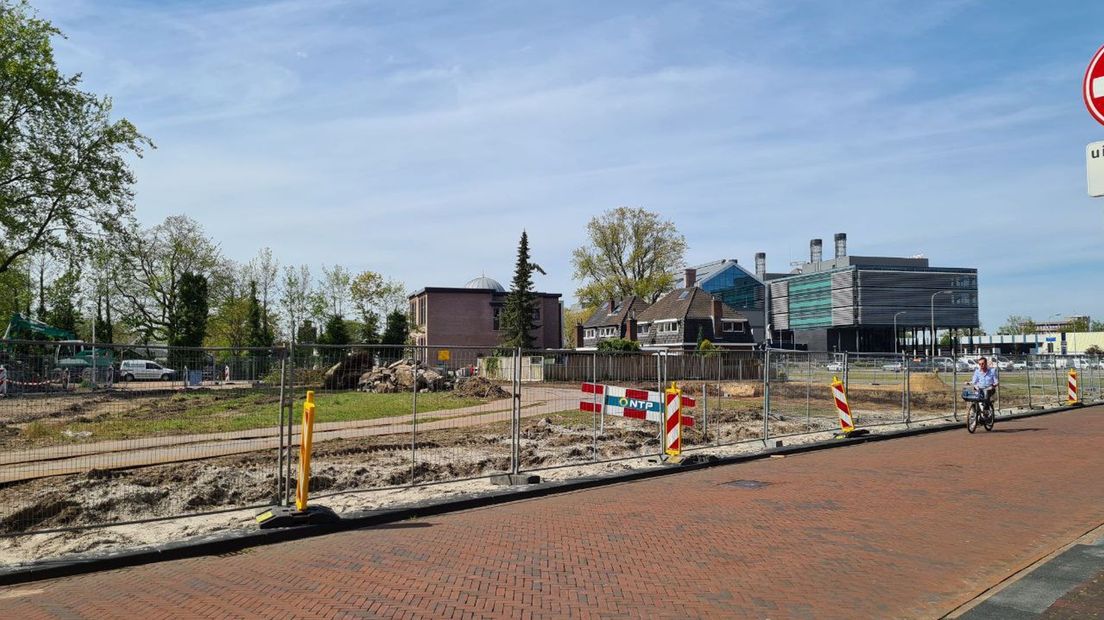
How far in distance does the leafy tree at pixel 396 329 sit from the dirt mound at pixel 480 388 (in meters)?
55.5

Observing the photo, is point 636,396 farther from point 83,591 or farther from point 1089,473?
point 83,591

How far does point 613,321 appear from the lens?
78.2 metres

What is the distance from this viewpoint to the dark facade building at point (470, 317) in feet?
263

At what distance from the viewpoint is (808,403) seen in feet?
62.2

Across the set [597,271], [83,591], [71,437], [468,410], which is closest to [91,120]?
[468,410]

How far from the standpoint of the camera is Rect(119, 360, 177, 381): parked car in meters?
7.75

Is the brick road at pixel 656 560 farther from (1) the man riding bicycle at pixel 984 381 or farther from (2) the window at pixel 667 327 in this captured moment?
(2) the window at pixel 667 327

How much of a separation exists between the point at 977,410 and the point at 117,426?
18.3m

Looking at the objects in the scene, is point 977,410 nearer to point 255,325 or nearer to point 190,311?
point 190,311

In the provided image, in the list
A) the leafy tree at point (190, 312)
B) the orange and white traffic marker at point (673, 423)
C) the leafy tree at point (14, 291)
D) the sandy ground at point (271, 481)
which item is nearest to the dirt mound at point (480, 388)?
the sandy ground at point (271, 481)

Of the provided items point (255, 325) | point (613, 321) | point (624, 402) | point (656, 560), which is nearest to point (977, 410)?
point (624, 402)

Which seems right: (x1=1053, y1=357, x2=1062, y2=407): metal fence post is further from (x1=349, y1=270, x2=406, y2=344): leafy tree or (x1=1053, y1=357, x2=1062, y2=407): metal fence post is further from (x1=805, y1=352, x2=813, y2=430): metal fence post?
(x1=349, y1=270, x2=406, y2=344): leafy tree

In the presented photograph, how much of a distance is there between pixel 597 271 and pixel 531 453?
5930cm

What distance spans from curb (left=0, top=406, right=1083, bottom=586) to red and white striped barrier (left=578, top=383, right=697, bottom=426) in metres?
1.02
